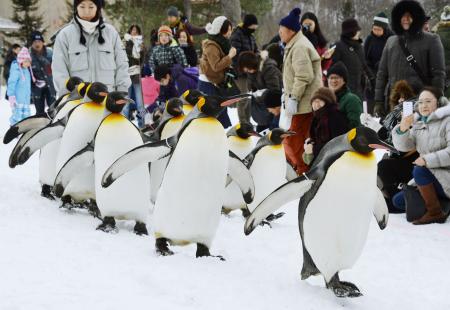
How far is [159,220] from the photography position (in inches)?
124

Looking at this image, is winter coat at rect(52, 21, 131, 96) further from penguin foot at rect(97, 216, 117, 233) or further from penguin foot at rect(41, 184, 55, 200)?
penguin foot at rect(97, 216, 117, 233)

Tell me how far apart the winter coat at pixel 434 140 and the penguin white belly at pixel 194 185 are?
2.05 m

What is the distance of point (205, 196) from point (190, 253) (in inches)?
15.6

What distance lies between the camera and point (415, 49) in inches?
217

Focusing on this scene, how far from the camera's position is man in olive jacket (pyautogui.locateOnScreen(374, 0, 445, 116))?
5.45 metres

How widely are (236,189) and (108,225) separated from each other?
1.25 meters

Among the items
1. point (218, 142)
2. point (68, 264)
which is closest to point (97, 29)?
point (218, 142)

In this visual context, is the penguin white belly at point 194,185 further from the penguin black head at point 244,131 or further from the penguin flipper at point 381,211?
the penguin black head at point 244,131

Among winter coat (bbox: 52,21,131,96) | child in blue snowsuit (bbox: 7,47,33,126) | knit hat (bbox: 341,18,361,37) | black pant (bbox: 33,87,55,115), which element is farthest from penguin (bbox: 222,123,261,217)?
black pant (bbox: 33,87,55,115)

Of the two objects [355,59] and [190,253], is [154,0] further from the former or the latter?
[190,253]

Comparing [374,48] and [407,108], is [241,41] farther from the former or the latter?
[407,108]

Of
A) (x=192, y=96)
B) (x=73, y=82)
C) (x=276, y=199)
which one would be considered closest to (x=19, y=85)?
(x=73, y=82)

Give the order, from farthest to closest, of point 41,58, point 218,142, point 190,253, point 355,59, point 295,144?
point 41,58
point 355,59
point 295,144
point 190,253
point 218,142

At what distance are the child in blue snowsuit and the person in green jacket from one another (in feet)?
17.9
